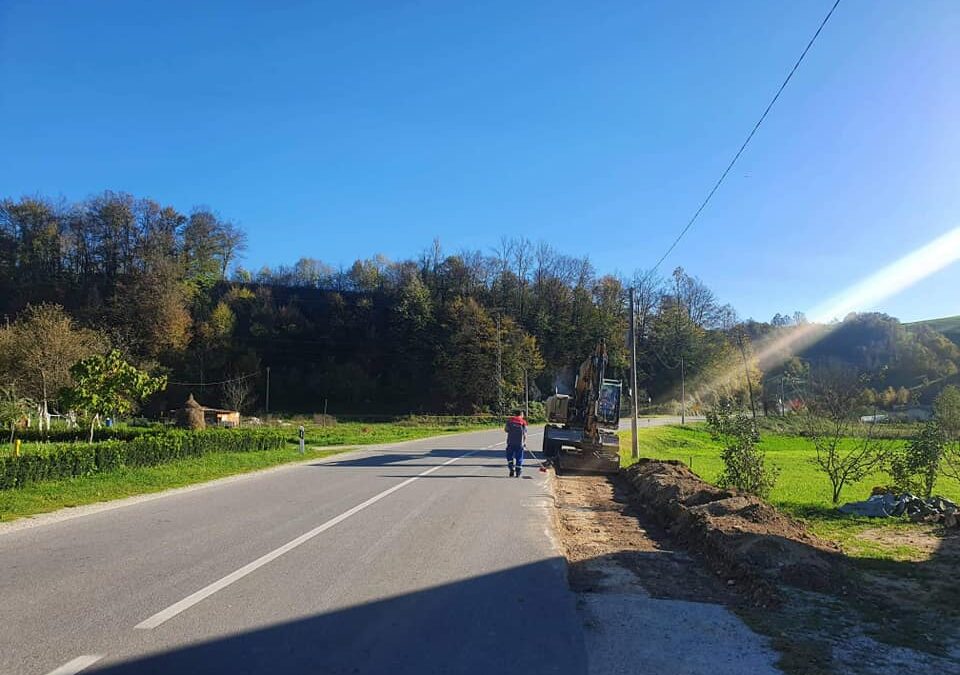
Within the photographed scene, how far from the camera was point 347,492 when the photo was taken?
14352 millimetres

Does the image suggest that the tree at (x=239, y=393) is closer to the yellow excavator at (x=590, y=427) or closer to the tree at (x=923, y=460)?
the yellow excavator at (x=590, y=427)

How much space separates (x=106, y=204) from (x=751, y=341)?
3705 inches

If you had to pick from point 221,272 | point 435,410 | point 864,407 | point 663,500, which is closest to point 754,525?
point 663,500

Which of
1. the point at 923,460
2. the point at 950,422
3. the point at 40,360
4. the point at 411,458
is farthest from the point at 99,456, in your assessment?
the point at 40,360

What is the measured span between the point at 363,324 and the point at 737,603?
101 metres

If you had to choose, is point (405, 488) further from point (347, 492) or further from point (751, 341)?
point (751, 341)

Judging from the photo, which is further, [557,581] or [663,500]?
[663,500]

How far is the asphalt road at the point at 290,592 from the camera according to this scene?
14.9 ft

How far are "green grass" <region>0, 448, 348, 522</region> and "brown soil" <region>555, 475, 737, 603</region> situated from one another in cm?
958

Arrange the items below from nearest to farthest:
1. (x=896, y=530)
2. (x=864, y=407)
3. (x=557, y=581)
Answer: (x=557, y=581) → (x=896, y=530) → (x=864, y=407)

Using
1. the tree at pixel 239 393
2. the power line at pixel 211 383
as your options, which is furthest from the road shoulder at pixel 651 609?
the power line at pixel 211 383

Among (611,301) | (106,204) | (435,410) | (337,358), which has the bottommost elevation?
(435,410)

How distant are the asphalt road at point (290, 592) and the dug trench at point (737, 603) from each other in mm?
478

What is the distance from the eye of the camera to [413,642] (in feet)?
16.0
